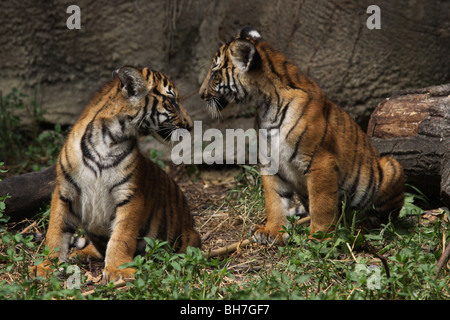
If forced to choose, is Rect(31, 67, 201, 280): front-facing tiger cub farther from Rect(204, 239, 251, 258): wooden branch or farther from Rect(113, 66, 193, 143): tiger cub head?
Rect(204, 239, 251, 258): wooden branch

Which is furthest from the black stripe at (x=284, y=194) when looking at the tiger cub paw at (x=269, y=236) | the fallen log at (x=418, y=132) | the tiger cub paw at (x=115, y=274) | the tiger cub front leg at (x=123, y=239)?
the tiger cub paw at (x=115, y=274)

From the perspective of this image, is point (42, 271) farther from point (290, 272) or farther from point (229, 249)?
point (290, 272)

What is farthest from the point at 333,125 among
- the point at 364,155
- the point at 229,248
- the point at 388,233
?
the point at 229,248

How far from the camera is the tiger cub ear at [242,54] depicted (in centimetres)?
467

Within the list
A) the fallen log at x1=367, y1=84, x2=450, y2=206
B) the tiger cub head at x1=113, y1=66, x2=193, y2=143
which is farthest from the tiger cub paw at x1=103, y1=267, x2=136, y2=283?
the fallen log at x1=367, y1=84, x2=450, y2=206

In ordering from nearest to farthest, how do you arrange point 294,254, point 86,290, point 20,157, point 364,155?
point 86,290
point 294,254
point 364,155
point 20,157

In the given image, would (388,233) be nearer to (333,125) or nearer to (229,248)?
(333,125)

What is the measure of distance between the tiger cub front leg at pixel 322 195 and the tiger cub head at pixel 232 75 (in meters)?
0.81

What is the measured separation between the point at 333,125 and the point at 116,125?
1.77 m

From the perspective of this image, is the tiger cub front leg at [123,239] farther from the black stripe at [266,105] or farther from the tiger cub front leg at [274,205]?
the black stripe at [266,105]

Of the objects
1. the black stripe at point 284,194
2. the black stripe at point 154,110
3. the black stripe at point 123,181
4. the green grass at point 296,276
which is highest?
the black stripe at point 154,110

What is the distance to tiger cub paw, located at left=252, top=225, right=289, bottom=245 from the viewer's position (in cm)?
477

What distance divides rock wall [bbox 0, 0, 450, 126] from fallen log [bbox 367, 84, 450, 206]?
3.21 feet
